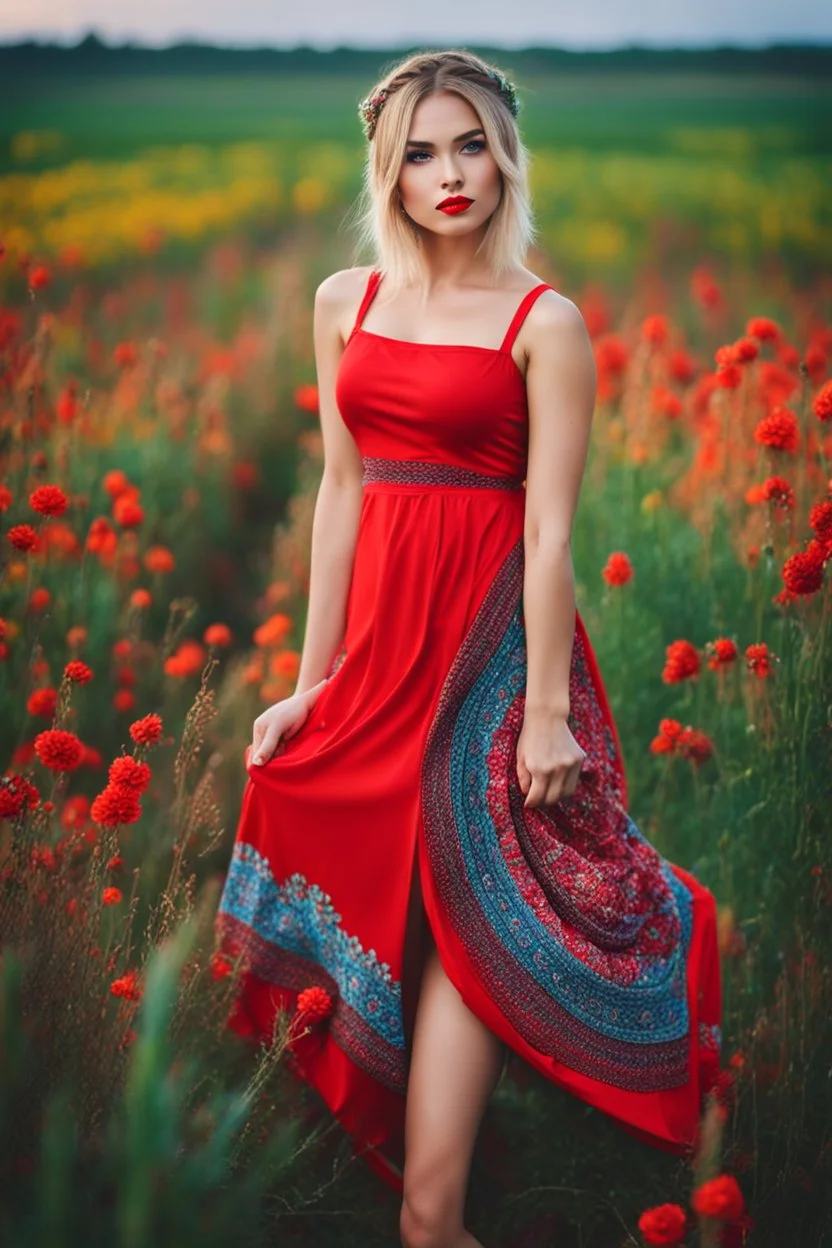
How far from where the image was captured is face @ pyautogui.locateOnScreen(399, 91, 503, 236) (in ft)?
5.81

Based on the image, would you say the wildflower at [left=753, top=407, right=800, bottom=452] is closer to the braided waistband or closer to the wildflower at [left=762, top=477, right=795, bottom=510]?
the wildflower at [left=762, top=477, right=795, bottom=510]

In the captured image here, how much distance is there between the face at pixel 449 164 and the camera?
177cm

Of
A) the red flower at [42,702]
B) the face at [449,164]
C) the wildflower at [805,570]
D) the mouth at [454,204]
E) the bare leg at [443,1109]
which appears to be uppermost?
the face at [449,164]

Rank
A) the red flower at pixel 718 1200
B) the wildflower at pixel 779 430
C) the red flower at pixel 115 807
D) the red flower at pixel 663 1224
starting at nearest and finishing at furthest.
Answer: the red flower at pixel 718 1200
the red flower at pixel 663 1224
the red flower at pixel 115 807
the wildflower at pixel 779 430

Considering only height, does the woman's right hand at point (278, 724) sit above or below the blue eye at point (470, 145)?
below

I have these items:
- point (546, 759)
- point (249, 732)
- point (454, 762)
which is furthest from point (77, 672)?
point (249, 732)

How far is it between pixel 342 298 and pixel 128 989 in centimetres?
120

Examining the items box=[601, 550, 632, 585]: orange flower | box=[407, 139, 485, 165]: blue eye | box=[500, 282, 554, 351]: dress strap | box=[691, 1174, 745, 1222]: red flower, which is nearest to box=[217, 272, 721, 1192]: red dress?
box=[500, 282, 554, 351]: dress strap

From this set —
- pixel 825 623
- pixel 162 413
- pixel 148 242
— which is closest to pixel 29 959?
pixel 825 623

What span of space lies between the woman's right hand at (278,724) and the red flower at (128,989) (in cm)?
40

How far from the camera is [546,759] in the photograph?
1713 millimetres

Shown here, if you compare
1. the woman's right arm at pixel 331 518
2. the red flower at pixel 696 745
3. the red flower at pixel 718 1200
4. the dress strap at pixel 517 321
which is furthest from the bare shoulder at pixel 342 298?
the red flower at pixel 718 1200

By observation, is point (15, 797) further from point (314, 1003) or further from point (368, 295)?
point (368, 295)

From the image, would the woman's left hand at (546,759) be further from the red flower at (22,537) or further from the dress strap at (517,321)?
the red flower at (22,537)
